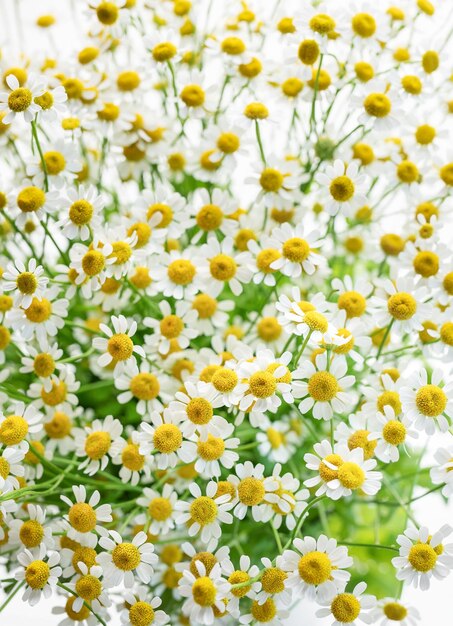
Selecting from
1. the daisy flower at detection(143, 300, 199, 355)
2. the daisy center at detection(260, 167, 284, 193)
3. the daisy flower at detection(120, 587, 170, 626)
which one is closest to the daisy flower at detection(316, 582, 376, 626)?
Result: the daisy flower at detection(120, 587, 170, 626)

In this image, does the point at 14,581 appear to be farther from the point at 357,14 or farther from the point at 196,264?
the point at 357,14

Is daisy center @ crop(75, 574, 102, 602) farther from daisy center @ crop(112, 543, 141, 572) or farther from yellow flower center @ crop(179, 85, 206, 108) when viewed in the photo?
yellow flower center @ crop(179, 85, 206, 108)

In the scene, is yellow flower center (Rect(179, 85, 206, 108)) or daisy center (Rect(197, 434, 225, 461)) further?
yellow flower center (Rect(179, 85, 206, 108))

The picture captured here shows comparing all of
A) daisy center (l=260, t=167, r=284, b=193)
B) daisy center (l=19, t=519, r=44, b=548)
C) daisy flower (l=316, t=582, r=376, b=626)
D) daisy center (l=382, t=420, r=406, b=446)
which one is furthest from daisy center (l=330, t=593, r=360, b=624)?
daisy center (l=260, t=167, r=284, b=193)

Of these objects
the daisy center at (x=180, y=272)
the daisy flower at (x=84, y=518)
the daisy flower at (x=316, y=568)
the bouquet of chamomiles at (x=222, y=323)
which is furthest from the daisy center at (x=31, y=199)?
the daisy flower at (x=316, y=568)

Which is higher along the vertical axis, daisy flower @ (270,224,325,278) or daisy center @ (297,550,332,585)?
daisy flower @ (270,224,325,278)

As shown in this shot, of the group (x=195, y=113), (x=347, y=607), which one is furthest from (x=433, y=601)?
(x=195, y=113)

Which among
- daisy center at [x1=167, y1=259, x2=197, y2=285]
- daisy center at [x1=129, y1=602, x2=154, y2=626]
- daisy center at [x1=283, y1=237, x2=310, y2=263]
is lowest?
daisy center at [x1=129, y1=602, x2=154, y2=626]
